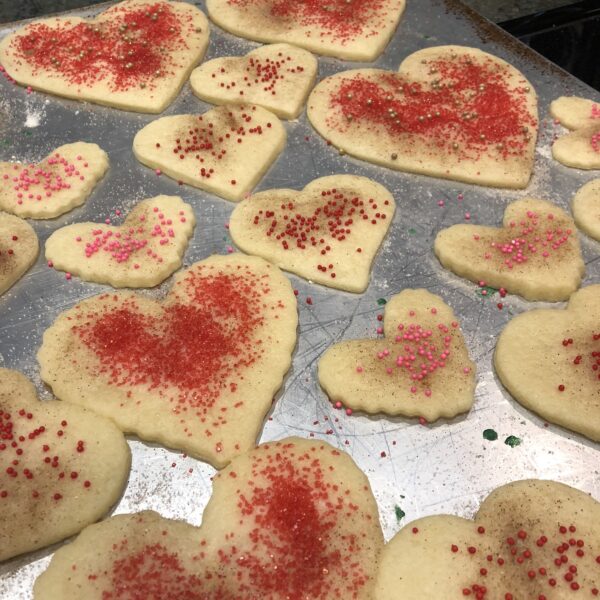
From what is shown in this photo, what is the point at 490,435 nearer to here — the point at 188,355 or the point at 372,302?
the point at 372,302

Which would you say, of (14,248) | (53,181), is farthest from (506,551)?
(53,181)

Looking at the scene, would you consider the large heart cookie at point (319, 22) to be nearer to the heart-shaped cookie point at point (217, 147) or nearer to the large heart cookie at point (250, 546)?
the heart-shaped cookie point at point (217, 147)

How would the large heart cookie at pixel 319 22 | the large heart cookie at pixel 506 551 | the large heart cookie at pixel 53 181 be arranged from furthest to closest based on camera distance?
the large heart cookie at pixel 319 22 < the large heart cookie at pixel 53 181 < the large heart cookie at pixel 506 551

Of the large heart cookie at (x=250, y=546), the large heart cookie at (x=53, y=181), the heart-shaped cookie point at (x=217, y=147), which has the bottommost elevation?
the large heart cookie at (x=250, y=546)

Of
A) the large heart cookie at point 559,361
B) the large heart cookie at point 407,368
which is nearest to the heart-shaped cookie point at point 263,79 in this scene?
the large heart cookie at point 407,368

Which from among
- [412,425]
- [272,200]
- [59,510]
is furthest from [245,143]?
[59,510]

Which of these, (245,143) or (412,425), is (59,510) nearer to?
(412,425)

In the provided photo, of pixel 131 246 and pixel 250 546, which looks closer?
pixel 250 546
